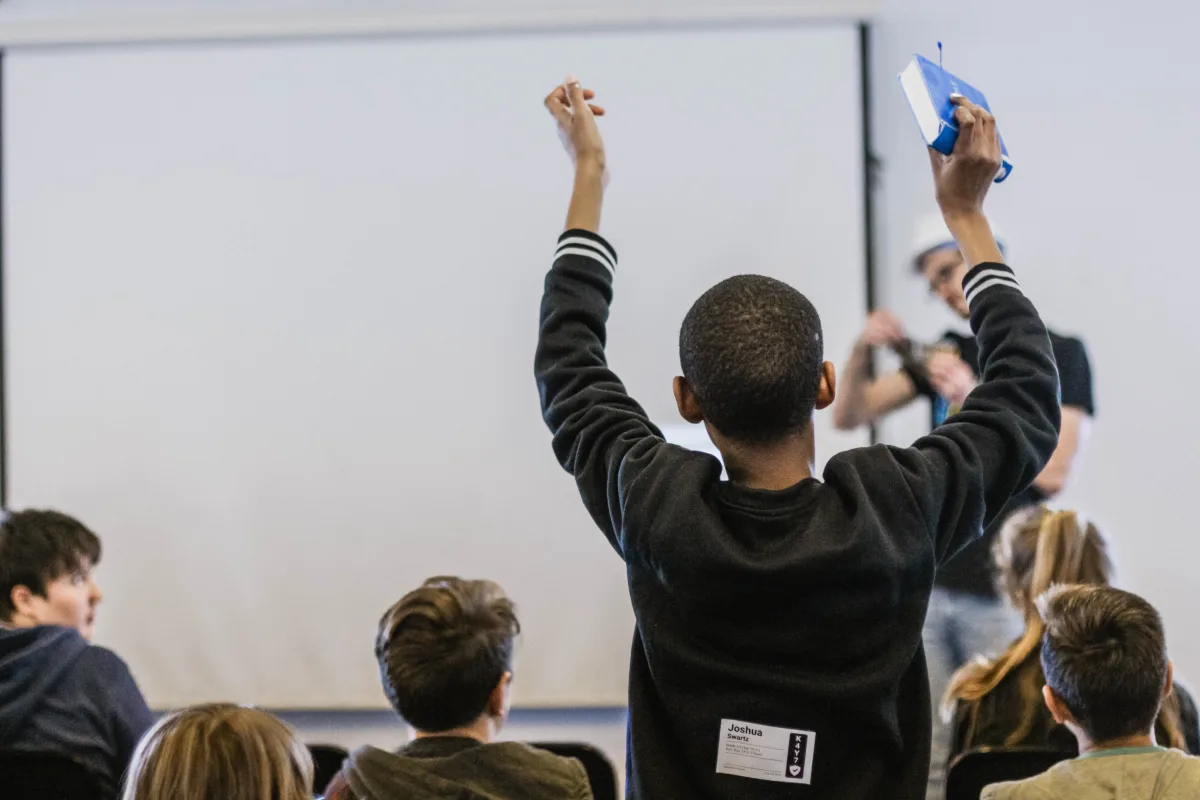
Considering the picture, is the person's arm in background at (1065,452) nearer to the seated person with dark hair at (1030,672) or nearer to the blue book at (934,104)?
the seated person with dark hair at (1030,672)

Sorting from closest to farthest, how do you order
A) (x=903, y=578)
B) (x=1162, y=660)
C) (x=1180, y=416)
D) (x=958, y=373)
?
(x=903, y=578) < (x=1162, y=660) < (x=958, y=373) < (x=1180, y=416)

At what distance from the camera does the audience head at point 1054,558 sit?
199 cm

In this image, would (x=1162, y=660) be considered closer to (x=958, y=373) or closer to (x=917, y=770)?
(x=917, y=770)

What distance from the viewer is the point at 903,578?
3.16 ft

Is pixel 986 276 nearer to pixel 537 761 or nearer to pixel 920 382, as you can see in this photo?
pixel 537 761

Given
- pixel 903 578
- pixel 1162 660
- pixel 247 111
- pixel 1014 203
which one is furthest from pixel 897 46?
pixel 903 578

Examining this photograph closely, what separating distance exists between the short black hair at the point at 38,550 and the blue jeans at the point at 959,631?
176 centimetres

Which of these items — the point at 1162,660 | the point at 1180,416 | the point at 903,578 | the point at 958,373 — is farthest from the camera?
the point at 1180,416

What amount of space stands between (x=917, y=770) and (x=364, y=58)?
2.84 m

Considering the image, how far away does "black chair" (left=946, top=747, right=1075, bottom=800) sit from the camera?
1.70 metres

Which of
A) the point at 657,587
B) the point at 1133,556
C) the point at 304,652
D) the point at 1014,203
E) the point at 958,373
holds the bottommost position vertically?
the point at 304,652

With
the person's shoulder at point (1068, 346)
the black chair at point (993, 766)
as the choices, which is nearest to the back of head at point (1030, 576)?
the black chair at point (993, 766)

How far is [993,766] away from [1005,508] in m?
0.75

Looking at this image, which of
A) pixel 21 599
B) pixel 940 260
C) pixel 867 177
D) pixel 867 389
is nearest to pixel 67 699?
pixel 21 599
